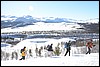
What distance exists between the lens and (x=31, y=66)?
1709cm

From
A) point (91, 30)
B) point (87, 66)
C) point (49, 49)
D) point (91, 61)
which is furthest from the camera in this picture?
point (91, 30)

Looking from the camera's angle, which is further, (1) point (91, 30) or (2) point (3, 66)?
(1) point (91, 30)

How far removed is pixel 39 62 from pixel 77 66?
9.16 feet

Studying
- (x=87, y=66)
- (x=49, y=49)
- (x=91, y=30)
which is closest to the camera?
(x=87, y=66)

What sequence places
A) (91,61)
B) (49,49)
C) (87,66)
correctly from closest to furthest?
(87,66) → (91,61) → (49,49)

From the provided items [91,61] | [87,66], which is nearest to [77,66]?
[87,66]

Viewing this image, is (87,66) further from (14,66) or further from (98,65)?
(14,66)

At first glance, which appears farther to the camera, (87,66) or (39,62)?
(39,62)

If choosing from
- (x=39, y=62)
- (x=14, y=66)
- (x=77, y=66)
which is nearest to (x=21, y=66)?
(x=14, y=66)

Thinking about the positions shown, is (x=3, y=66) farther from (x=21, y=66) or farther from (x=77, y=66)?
(x=77, y=66)

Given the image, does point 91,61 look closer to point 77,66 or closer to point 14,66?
point 77,66

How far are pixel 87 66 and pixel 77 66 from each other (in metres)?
0.54

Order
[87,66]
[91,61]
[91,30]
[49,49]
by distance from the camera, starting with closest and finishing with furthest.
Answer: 1. [87,66]
2. [91,61]
3. [49,49]
4. [91,30]

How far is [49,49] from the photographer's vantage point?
71.7 ft
